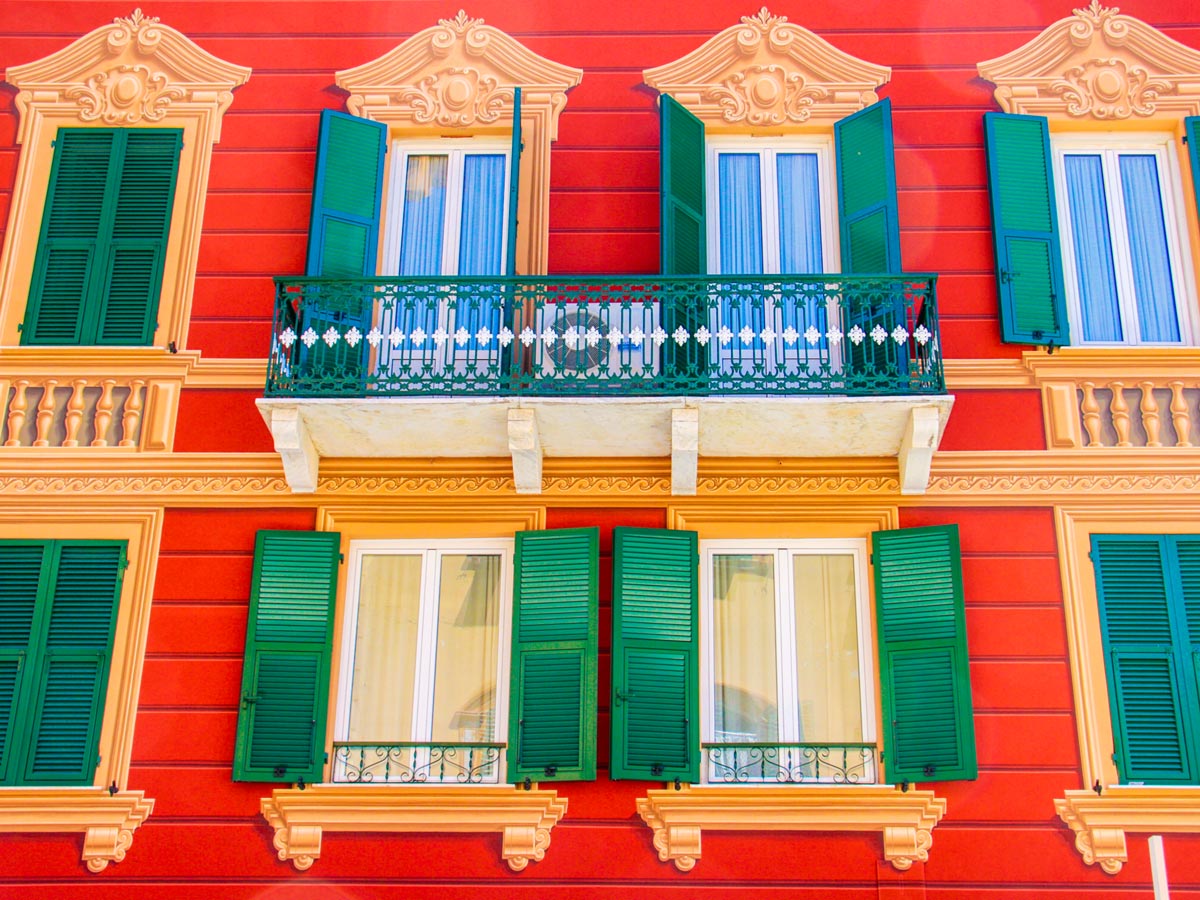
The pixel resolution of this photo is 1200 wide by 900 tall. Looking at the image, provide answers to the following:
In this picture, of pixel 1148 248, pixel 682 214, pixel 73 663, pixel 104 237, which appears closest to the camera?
pixel 73 663

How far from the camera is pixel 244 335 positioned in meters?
12.6

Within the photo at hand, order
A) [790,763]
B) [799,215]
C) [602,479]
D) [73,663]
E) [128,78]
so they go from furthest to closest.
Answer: [128,78] < [799,215] < [602,479] < [73,663] < [790,763]

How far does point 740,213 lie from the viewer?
520 inches

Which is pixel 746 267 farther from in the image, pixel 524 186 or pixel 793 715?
pixel 793 715

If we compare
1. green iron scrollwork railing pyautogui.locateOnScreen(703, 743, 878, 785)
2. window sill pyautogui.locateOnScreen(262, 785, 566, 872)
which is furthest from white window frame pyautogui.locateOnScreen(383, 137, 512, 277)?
green iron scrollwork railing pyautogui.locateOnScreen(703, 743, 878, 785)

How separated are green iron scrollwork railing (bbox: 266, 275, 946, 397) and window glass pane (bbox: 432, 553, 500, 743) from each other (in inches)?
59.3

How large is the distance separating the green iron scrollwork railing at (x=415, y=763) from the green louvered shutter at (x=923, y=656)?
3007 mm

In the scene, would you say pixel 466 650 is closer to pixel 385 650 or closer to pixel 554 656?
pixel 385 650

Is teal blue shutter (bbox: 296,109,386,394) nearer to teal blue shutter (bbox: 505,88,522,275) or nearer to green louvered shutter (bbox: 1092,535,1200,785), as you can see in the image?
teal blue shutter (bbox: 505,88,522,275)

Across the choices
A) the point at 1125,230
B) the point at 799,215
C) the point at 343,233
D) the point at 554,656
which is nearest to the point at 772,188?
the point at 799,215

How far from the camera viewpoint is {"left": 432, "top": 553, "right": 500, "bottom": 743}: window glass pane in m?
11.4

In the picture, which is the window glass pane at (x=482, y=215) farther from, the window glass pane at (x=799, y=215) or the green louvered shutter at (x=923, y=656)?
the green louvered shutter at (x=923, y=656)

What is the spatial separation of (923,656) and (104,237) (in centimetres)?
786

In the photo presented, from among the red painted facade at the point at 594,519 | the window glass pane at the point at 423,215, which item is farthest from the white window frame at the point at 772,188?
the window glass pane at the point at 423,215
